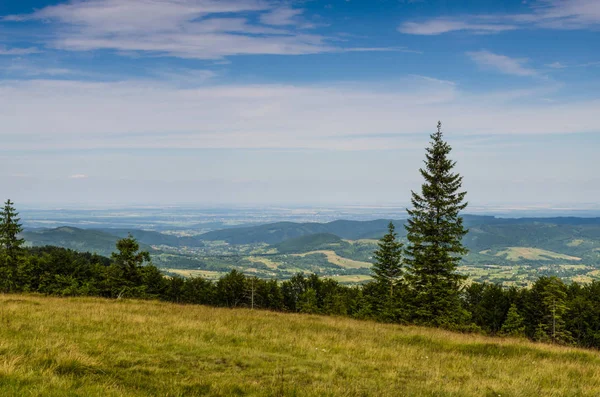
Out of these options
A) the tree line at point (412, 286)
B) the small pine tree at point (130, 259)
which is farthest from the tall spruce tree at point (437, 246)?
the small pine tree at point (130, 259)

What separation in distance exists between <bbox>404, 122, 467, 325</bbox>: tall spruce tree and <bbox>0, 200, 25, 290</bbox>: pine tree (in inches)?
2331

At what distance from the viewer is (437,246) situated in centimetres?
3366

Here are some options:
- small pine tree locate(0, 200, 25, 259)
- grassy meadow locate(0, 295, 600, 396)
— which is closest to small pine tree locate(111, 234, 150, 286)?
small pine tree locate(0, 200, 25, 259)

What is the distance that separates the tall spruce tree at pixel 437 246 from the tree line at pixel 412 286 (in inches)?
3.3

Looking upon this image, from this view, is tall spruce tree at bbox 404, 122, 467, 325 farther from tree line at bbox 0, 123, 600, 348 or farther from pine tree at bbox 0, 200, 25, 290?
pine tree at bbox 0, 200, 25, 290

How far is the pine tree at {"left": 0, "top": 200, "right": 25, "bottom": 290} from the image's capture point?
61.0 m

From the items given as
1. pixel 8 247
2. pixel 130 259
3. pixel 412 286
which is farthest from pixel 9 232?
pixel 412 286

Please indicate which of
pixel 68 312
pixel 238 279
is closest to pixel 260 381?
pixel 68 312

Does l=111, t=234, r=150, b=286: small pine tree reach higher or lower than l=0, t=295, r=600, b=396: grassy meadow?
lower

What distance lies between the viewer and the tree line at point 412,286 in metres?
33.5

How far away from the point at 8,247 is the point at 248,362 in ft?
227

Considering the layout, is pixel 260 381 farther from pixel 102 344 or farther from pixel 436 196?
pixel 436 196

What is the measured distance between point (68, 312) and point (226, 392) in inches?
457

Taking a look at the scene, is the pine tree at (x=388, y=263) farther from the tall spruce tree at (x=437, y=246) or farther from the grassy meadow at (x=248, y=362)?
the grassy meadow at (x=248, y=362)
